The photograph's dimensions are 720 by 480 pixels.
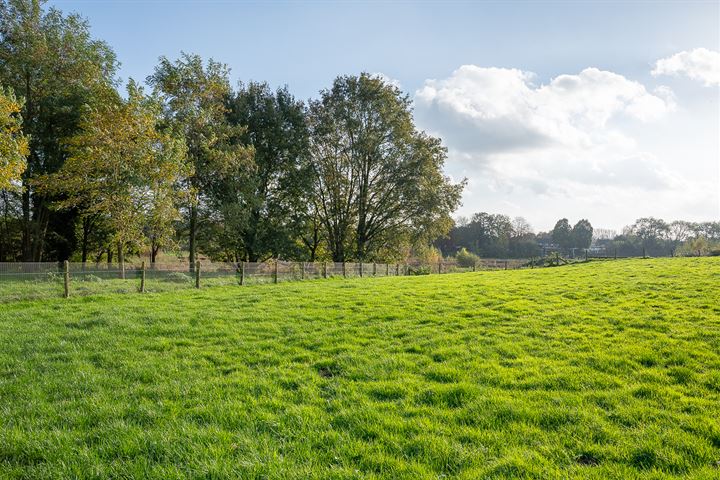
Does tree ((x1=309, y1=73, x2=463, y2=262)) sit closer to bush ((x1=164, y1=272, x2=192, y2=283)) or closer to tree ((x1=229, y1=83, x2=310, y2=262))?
tree ((x1=229, y1=83, x2=310, y2=262))

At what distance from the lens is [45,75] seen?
25.5 meters

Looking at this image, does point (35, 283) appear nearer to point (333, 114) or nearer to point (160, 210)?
point (160, 210)

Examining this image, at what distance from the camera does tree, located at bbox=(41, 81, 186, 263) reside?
21266mm

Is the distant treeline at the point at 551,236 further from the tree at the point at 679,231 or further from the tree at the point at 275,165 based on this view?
the tree at the point at 275,165

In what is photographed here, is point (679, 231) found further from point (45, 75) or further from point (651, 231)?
point (45, 75)

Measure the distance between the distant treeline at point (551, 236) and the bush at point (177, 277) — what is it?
87756 millimetres

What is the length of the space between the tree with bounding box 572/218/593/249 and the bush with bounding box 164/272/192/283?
117857 millimetres

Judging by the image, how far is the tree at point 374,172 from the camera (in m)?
37.6

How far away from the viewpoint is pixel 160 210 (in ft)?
76.2

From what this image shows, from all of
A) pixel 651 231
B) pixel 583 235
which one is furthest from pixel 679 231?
pixel 583 235

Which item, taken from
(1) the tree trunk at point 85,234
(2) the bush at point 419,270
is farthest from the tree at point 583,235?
(1) the tree trunk at point 85,234

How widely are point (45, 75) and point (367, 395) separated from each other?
31159mm

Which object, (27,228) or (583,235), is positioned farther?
(583,235)

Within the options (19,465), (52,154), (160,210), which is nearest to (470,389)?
(19,465)
